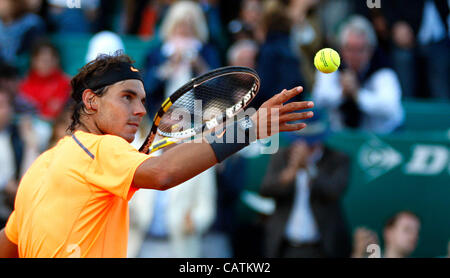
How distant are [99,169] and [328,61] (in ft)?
4.51

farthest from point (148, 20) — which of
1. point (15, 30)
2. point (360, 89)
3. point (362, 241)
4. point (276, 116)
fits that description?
point (276, 116)

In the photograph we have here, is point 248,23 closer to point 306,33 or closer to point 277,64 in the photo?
point 306,33

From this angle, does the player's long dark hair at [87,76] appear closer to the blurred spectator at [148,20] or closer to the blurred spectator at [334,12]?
the blurred spectator at [148,20]

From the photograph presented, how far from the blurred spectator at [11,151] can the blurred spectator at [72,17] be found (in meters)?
2.20

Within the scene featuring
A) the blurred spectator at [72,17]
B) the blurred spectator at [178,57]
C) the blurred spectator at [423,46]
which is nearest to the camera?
the blurred spectator at [178,57]

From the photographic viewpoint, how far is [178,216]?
7008 millimetres

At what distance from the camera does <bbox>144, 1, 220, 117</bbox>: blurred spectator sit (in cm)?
744

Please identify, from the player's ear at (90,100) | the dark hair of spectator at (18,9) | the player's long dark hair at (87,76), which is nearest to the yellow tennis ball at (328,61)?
the player's long dark hair at (87,76)

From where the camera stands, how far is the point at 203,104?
368 centimetres

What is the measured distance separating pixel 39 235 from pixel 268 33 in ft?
16.8

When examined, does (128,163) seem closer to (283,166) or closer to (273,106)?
(273,106)

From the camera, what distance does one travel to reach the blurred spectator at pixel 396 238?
7043 mm
